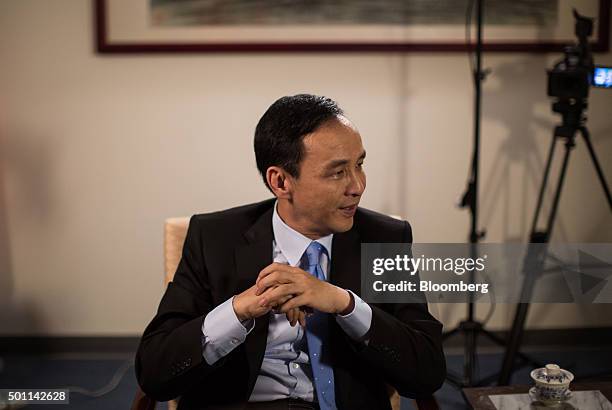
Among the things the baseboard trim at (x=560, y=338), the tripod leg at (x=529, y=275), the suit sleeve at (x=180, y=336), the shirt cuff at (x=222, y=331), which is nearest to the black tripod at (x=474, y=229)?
the tripod leg at (x=529, y=275)

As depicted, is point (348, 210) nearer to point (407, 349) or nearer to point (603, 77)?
point (407, 349)

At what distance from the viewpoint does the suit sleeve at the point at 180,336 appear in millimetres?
1538

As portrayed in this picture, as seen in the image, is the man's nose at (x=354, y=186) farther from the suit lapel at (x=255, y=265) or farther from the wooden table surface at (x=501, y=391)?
the wooden table surface at (x=501, y=391)

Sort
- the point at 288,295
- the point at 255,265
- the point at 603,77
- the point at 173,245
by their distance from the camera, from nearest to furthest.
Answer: the point at 288,295 < the point at 255,265 < the point at 173,245 < the point at 603,77

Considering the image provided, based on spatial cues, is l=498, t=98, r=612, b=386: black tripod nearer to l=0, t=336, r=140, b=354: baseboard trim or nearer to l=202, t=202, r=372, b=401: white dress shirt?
l=202, t=202, r=372, b=401: white dress shirt

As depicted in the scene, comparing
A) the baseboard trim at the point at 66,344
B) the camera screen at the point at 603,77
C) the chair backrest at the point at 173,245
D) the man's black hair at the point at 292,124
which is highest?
the camera screen at the point at 603,77

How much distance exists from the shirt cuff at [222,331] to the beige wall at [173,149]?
1639mm

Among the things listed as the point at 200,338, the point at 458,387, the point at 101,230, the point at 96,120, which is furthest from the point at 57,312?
the point at 200,338

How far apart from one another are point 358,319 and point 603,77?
160 centimetres

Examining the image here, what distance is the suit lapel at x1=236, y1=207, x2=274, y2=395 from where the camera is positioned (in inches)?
63.2

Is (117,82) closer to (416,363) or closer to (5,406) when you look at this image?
(5,406)

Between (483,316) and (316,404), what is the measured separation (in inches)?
69.6

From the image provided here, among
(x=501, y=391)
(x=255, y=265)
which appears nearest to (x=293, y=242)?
(x=255, y=265)

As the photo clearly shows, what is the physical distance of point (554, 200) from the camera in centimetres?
285
